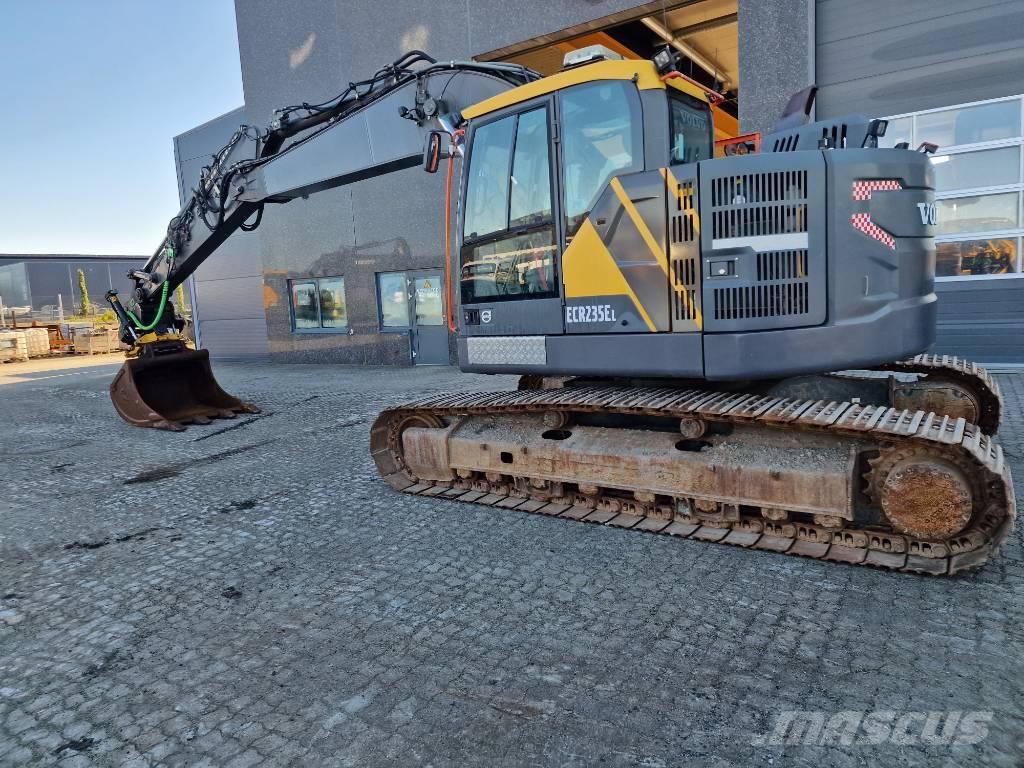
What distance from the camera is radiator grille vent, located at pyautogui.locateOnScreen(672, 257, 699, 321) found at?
414cm

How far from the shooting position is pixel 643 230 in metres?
4.23

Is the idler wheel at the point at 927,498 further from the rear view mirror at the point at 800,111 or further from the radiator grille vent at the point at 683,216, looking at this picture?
the rear view mirror at the point at 800,111

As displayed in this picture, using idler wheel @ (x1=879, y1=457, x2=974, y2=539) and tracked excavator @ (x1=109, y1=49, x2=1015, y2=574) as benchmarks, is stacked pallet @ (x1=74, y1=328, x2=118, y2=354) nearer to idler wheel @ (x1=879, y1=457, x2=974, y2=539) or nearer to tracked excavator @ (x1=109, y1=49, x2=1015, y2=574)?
tracked excavator @ (x1=109, y1=49, x2=1015, y2=574)

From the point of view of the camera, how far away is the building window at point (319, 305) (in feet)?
58.0

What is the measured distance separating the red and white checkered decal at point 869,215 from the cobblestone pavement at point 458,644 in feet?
6.22

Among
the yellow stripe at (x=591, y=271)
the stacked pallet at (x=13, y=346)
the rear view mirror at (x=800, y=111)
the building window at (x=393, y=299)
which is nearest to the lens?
the yellow stripe at (x=591, y=271)

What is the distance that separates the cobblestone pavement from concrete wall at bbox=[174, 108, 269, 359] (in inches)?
639

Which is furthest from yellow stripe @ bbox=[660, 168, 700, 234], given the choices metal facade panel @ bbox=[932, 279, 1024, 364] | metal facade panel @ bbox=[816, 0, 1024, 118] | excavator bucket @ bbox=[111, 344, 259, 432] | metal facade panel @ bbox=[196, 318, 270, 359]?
metal facade panel @ bbox=[196, 318, 270, 359]

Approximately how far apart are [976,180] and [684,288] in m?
7.94

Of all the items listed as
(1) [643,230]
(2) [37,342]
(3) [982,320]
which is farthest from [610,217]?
(2) [37,342]

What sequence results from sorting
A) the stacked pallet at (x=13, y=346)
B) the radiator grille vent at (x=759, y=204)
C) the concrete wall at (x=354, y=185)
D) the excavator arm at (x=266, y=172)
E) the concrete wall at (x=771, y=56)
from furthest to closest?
the stacked pallet at (x=13, y=346) < the concrete wall at (x=354, y=185) < the concrete wall at (x=771, y=56) < the excavator arm at (x=266, y=172) < the radiator grille vent at (x=759, y=204)

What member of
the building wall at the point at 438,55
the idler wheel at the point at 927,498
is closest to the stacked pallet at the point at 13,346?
the building wall at the point at 438,55

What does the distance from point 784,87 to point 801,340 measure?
8.02 m

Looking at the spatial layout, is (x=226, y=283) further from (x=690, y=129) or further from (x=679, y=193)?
(x=679, y=193)
